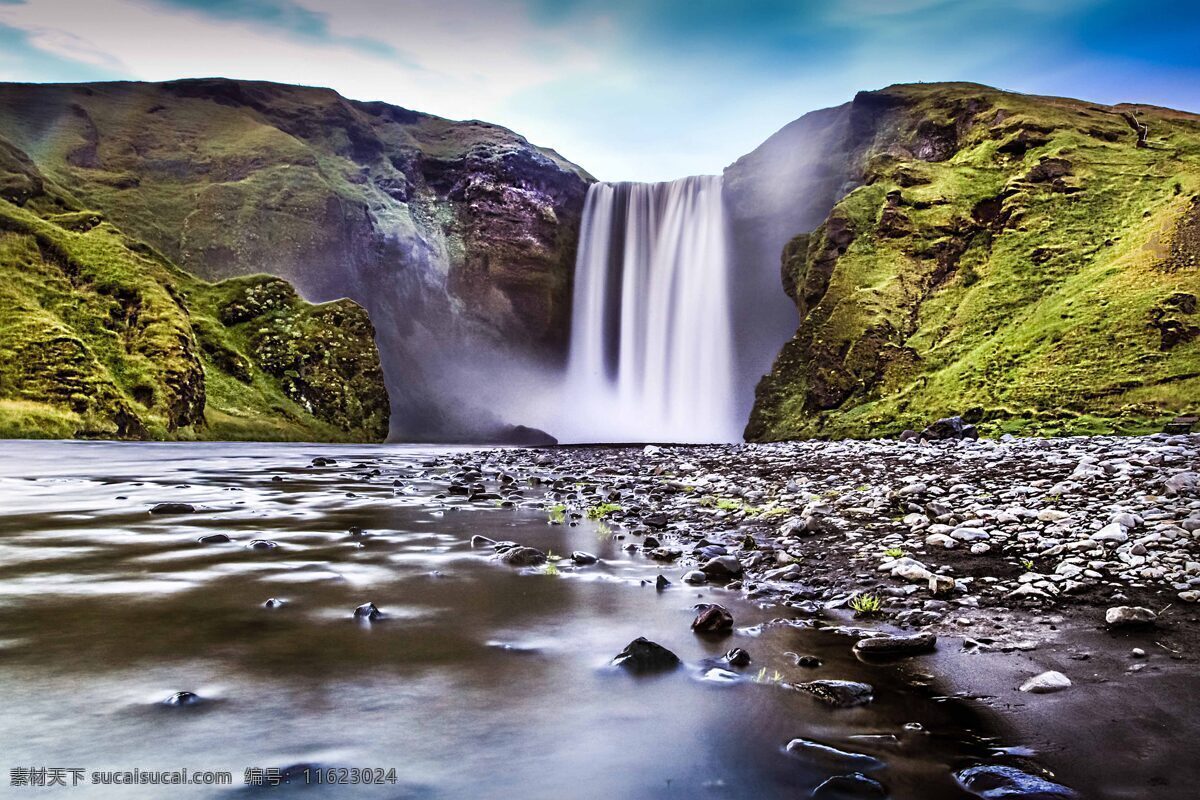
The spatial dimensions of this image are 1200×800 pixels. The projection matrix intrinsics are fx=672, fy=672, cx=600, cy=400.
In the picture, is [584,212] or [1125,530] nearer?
[1125,530]

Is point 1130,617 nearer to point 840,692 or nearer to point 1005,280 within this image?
point 840,692

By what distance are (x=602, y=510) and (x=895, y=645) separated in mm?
6872

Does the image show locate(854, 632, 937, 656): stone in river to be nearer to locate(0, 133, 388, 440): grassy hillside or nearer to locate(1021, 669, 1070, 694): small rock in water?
locate(1021, 669, 1070, 694): small rock in water

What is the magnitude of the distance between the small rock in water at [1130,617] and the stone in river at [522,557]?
4.91 metres

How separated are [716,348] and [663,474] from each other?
150 feet

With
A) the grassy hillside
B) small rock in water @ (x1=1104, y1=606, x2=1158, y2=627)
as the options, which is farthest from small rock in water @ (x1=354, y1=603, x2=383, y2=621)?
the grassy hillside

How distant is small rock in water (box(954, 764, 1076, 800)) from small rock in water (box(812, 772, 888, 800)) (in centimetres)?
38

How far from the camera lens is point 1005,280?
117 ft

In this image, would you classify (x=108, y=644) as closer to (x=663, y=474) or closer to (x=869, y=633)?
(x=869, y=633)

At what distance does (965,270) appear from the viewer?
3866 centimetres

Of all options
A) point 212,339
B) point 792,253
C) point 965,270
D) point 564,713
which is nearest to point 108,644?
point 564,713

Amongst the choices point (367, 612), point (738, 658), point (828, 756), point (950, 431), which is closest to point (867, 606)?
point (738, 658)

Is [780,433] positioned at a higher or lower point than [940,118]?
lower

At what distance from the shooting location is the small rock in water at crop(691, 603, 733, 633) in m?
4.90
